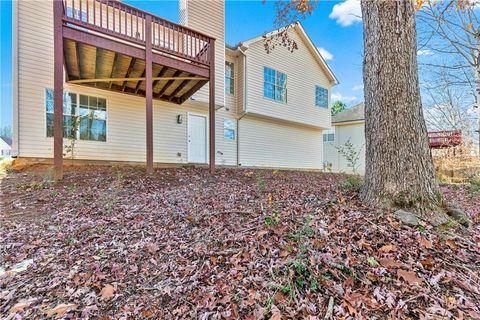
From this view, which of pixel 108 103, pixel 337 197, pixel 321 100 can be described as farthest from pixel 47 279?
pixel 321 100

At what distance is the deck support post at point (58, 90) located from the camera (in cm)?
571

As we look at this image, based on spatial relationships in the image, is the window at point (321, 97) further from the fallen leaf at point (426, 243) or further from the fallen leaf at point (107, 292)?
the fallen leaf at point (107, 292)

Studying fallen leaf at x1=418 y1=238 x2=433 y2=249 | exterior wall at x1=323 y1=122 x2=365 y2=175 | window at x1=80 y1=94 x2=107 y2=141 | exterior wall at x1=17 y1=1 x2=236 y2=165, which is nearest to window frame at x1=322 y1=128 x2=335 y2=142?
exterior wall at x1=323 y1=122 x2=365 y2=175

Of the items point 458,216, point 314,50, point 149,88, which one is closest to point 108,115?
point 149,88

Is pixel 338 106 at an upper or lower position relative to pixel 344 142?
upper

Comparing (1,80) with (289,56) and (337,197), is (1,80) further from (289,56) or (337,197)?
(289,56)

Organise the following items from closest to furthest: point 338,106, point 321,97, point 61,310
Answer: point 61,310 < point 321,97 < point 338,106

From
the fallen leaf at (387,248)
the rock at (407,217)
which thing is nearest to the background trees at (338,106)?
the rock at (407,217)

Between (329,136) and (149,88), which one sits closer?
(149,88)

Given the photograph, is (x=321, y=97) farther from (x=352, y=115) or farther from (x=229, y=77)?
(x=229, y=77)

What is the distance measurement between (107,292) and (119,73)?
7662 millimetres

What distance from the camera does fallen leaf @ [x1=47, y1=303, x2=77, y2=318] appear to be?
2.07 m

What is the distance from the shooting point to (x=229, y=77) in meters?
12.2

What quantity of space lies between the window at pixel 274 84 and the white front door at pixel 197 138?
11.1 feet
